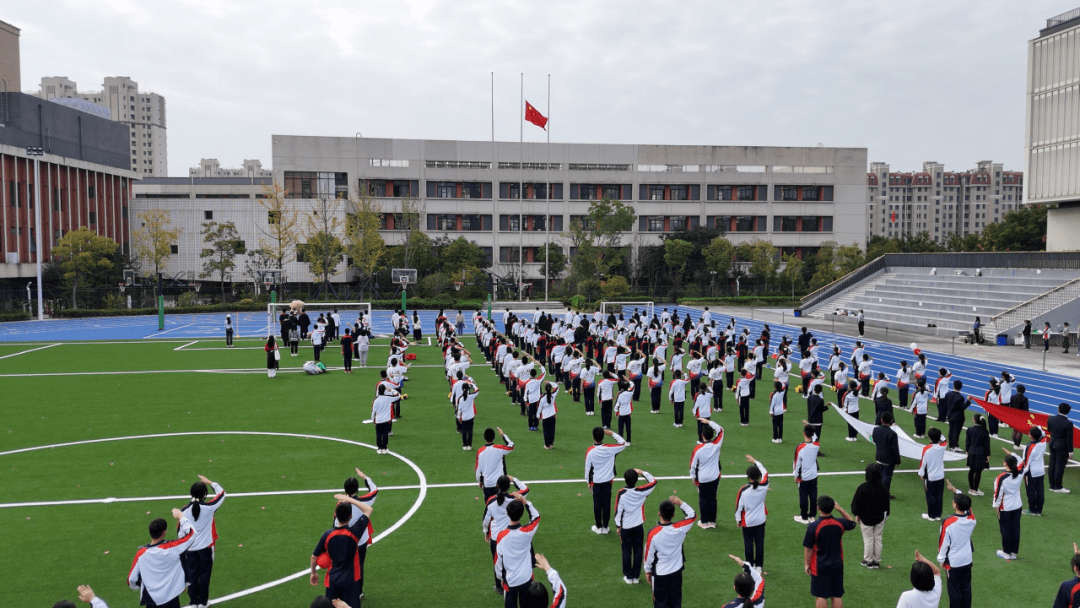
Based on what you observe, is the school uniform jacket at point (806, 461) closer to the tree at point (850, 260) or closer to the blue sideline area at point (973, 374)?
the blue sideline area at point (973, 374)

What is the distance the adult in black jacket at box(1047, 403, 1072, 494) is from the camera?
432 inches

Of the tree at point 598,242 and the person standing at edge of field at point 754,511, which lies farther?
the tree at point 598,242

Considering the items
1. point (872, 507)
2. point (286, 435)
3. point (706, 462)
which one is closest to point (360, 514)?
point (706, 462)

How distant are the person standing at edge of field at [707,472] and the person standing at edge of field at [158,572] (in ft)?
20.4

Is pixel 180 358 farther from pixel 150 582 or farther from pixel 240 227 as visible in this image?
pixel 240 227

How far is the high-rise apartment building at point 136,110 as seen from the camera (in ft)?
510

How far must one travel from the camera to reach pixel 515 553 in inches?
249

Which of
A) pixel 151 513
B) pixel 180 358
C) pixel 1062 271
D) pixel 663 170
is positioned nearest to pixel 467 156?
pixel 663 170

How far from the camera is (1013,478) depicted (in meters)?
8.32

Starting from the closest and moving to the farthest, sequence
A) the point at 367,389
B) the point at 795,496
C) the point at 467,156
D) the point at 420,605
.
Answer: the point at 420,605
the point at 795,496
the point at 367,389
the point at 467,156

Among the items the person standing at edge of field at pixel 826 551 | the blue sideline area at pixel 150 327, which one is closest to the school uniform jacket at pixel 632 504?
the person standing at edge of field at pixel 826 551

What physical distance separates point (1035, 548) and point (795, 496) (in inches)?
124

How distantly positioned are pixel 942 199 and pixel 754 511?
176339 millimetres

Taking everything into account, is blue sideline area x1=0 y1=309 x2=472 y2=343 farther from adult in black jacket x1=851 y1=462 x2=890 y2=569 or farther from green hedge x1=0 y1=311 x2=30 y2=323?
adult in black jacket x1=851 y1=462 x2=890 y2=569
